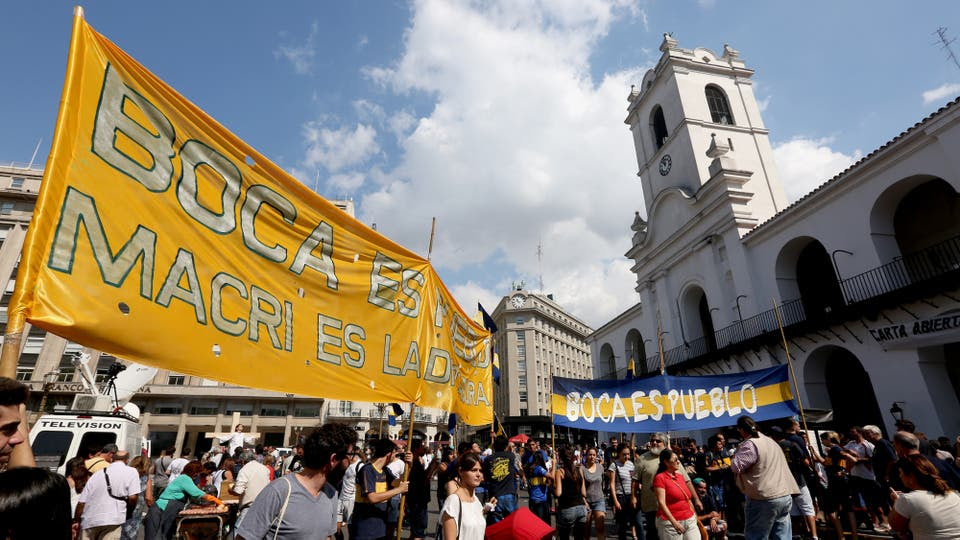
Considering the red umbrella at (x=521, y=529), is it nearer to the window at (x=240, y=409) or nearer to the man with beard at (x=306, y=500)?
the man with beard at (x=306, y=500)

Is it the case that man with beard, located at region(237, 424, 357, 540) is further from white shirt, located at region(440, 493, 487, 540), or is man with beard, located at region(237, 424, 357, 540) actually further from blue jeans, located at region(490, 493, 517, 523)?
blue jeans, located at region(490, 493, 517, 523)

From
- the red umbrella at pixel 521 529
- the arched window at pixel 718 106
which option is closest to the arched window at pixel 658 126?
the arched window at pixel 718 106

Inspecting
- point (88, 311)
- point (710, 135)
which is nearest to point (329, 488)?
point (88, 311)

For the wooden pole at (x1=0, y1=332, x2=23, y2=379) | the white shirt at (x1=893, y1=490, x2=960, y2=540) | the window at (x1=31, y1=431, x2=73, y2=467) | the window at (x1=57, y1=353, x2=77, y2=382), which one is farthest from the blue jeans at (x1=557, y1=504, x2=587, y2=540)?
the window at (x1=57, y1=353, x2=77, y2=382)

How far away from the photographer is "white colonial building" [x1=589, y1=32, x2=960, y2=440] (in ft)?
41.0

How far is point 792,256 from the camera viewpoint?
17.9 metres

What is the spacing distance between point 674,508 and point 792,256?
16.4m

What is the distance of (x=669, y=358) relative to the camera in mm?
23453

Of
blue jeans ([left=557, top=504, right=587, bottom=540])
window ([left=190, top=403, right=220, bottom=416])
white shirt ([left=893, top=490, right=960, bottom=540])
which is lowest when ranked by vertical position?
blue jeans ([left=557, top=504, right=587, bottom=540])

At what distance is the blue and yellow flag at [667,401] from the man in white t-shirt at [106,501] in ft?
23.5

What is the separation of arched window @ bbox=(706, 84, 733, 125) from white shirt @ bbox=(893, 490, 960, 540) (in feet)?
84.3

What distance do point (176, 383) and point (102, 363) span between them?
6.04 meters

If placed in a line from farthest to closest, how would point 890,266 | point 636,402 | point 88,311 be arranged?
point 890,266
point 636,402
point 88,311

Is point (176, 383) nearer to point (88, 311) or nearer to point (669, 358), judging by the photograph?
point (669, 358)
